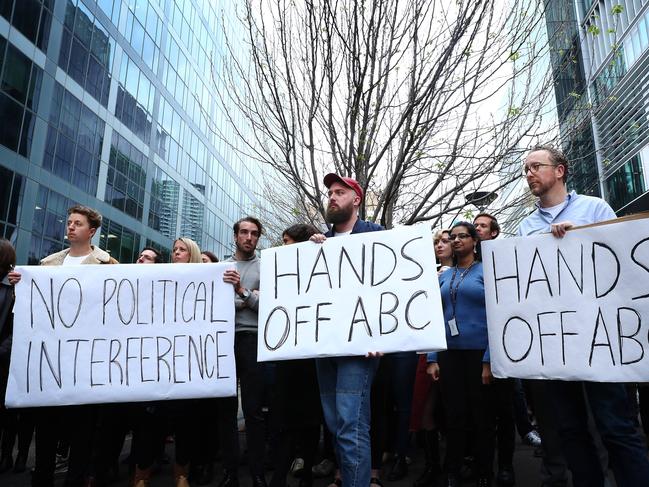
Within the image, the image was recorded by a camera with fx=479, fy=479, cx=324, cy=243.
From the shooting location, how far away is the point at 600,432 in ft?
7.59

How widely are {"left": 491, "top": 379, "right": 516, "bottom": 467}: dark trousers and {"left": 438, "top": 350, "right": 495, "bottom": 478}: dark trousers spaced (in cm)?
19

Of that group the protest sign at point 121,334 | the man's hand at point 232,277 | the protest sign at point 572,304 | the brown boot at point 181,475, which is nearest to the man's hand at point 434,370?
the protest sign at point 572,304

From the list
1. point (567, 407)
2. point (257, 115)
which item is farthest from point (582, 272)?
point (257, 115)

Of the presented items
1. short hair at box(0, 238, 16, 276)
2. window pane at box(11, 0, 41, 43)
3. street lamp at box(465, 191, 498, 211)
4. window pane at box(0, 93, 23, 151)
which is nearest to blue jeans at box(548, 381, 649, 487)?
short hair at box(0, 238, 16, 276)

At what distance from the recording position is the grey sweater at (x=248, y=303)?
3482 millimetres

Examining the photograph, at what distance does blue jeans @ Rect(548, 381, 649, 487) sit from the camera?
220 cm

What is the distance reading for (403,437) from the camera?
369cm

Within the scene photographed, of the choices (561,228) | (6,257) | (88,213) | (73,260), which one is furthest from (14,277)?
(561,228)

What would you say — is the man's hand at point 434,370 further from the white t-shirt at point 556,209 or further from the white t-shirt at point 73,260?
the white t-shirt at point 73,260

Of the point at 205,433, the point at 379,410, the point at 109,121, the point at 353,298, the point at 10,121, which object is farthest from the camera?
the point at 109,121

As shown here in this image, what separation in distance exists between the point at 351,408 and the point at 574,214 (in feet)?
5.42

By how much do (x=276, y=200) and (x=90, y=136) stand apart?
1171 centimetres

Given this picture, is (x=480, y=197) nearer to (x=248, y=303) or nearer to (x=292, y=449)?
(x=248, y=303)

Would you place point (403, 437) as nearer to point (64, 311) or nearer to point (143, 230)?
point (64, 311)
